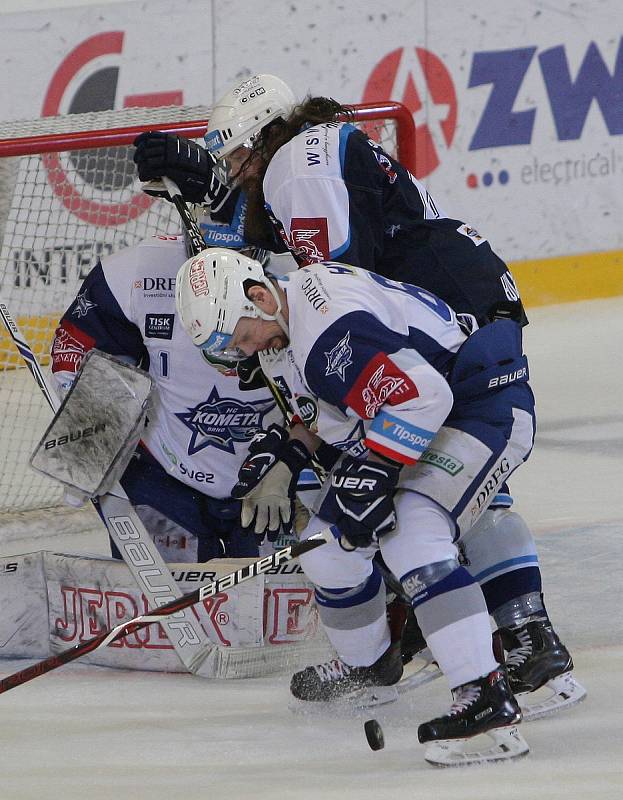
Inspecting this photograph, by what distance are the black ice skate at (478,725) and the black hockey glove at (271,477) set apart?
64cm

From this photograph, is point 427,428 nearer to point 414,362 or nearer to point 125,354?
point 414,362

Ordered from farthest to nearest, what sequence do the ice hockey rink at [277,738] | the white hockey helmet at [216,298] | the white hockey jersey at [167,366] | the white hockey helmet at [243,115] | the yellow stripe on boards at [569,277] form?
the yellow stripe on boards at [569,277]
the white hockey jersey at [167,366]
the white hockey helmet at [243,115]
the white hockey helmet at [216,298]
the ice hockey rink at [277,738]

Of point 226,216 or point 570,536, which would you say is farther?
point 570,536

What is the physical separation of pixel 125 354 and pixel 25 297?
4.68 feet

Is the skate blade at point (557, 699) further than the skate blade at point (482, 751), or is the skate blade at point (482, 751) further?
the skate blade at point (557, 699)

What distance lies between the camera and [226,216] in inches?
123

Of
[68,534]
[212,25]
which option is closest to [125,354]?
[68,534]

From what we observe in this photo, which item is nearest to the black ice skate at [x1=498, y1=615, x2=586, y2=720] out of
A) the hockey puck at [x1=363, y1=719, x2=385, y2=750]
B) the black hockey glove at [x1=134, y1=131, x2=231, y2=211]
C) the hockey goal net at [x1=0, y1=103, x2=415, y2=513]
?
the hockey puck at [x1=363, y1=719, x2=385, y2=750]

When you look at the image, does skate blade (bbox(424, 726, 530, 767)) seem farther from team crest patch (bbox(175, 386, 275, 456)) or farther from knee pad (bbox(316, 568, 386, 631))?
team crest patch (bbox(175, 386, 275, 456))

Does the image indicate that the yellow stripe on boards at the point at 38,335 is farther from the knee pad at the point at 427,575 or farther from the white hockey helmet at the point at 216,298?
the knee pad at the point at 427,575

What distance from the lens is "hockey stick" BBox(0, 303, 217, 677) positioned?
288 centimetres

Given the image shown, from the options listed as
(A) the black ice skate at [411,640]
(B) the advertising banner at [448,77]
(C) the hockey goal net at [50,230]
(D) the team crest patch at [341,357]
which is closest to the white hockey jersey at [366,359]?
(D) the team crest patch at [341,357]


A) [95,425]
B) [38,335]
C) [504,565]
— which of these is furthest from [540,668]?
[38,335]

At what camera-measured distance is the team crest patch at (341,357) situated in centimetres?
229
